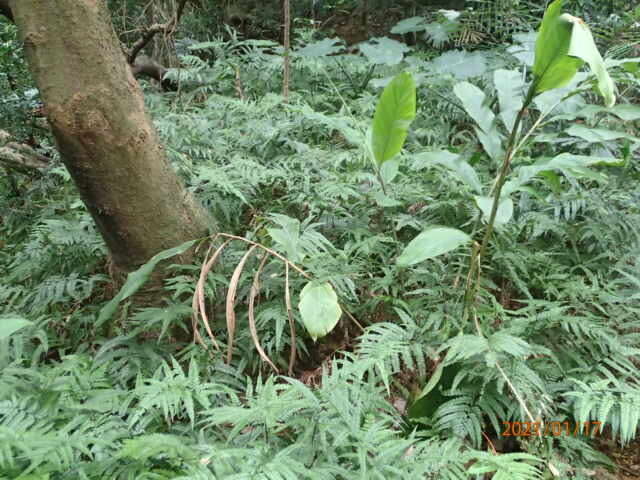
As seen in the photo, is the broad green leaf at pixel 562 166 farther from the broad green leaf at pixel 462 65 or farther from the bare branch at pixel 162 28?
the bare branch at pixel 162 28

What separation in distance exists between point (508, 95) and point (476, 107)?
0.15 metres

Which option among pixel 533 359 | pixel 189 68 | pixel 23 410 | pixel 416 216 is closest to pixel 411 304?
pixel 533 359

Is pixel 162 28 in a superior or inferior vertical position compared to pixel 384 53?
superior

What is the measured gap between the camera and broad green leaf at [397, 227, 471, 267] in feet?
4.66

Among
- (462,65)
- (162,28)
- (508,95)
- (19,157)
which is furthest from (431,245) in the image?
(19,157)

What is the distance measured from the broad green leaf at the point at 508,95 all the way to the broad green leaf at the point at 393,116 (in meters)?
0.42

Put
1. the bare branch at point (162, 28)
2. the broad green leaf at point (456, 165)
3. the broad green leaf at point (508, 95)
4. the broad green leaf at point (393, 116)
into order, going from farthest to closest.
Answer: the bare branch at point (162, 28)
the broad green leaf at point (508, 95)
the broad green leaf at point (456, 165)
the broad green leaf at point (393, 116)

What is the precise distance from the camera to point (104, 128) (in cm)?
151

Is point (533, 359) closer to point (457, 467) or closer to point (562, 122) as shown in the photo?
point (457, 467)

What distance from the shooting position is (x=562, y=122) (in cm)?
289

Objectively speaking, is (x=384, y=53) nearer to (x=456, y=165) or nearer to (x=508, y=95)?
(x=508, y=95)

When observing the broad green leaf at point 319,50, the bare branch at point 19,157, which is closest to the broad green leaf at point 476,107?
the broad green leaf at point 319,50

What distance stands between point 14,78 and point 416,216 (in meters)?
2.93
